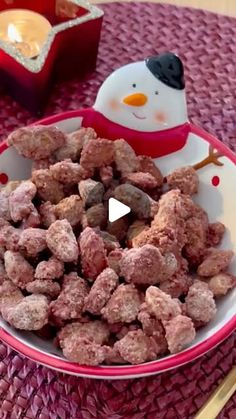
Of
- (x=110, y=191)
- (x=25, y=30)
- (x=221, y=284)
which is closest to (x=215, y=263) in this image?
(x=221, y=284)

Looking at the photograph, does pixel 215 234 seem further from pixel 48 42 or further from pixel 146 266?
pixel 48 42

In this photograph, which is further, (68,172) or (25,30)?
(25,30)

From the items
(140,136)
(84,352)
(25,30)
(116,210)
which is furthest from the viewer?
(25,30)

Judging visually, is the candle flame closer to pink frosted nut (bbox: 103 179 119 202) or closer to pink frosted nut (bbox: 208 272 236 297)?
pink frosted nut (bbox: 103 179 119 202)

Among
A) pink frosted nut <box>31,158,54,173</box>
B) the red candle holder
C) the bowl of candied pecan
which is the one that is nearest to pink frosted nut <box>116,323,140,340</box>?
the bowl of candied pecan

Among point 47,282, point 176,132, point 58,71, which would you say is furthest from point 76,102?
point 47,282

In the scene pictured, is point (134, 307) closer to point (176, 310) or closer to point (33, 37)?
point (176, 310)

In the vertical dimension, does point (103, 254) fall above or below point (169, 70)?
below
